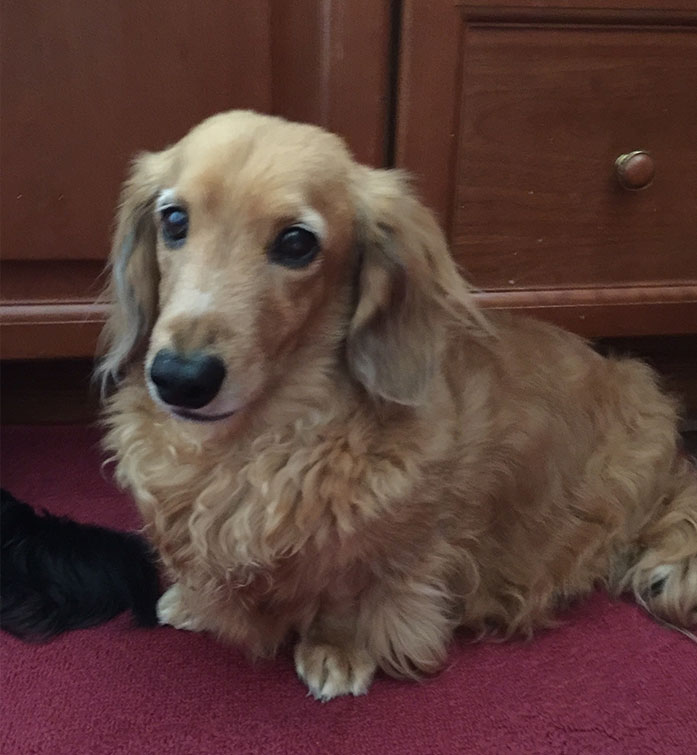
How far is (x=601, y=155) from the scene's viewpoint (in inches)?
50.3

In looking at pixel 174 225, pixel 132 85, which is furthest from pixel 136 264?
pixel 132 85

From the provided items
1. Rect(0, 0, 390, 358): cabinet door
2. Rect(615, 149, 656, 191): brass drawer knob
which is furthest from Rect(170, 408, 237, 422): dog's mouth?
Rect(615, 149, 656, 191): brass drawer knob

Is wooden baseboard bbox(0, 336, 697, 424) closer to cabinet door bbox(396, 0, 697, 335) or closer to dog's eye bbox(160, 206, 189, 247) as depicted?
cabinet door bbox(396, 0, 697, 335)

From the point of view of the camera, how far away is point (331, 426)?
904mm

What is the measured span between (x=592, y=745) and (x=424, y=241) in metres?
0.58

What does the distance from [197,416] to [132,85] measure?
1.98ft

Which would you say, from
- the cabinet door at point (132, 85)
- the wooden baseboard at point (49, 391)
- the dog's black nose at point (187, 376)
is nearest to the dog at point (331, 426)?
the dog's black nose at point (187, 376)

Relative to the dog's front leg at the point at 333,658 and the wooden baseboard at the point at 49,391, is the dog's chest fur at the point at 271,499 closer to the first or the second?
the dog's front leg at the point at 333,658

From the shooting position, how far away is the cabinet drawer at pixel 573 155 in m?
1.21

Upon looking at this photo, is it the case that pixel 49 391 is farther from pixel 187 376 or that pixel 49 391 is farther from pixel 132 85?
pixel 187 376

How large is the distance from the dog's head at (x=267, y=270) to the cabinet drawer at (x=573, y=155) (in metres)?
0.35

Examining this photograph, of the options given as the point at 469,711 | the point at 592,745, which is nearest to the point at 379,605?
the point at 469,711

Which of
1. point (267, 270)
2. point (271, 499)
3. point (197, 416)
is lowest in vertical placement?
point (271, 499)

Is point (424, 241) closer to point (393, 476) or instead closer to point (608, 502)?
point (393, 476)
